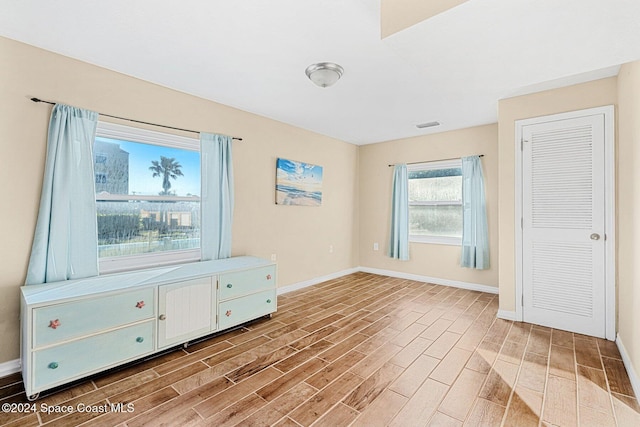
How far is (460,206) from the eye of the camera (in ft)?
15.2

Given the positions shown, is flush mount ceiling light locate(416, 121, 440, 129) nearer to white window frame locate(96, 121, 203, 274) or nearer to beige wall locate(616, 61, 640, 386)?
beige wall locate(616, 61, 640, 386)

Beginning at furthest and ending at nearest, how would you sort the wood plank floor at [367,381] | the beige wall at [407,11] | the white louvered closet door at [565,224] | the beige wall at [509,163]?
1. the beige wall at [509,163]
2. the white louvered closet door at [565,224]
3. the wood plank floor at [367,381]
4. the beige wall at [407,11]

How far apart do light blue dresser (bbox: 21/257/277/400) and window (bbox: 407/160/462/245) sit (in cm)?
317

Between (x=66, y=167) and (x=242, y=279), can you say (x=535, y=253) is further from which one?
(x=66, y=167)

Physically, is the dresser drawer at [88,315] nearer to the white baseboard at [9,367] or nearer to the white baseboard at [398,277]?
the white baseboard at [9,367]

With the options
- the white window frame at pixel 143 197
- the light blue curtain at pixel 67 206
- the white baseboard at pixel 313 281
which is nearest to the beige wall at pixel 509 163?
the white baseboard at pixel 313 281

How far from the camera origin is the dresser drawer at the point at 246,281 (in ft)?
9.18

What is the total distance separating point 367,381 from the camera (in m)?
2.07

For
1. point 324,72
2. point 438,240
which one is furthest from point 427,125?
point 324,72

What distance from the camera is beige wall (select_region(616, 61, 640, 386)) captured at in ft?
6.76

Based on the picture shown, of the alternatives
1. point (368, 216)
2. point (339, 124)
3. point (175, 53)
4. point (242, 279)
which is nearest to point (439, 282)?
point (368, 216)

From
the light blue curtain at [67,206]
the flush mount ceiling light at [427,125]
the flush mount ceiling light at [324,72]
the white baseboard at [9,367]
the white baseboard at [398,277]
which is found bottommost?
the white baseboard at [9,367]

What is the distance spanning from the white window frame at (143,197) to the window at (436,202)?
Result: 11.7 feet

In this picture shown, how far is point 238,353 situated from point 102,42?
8.87 feet
